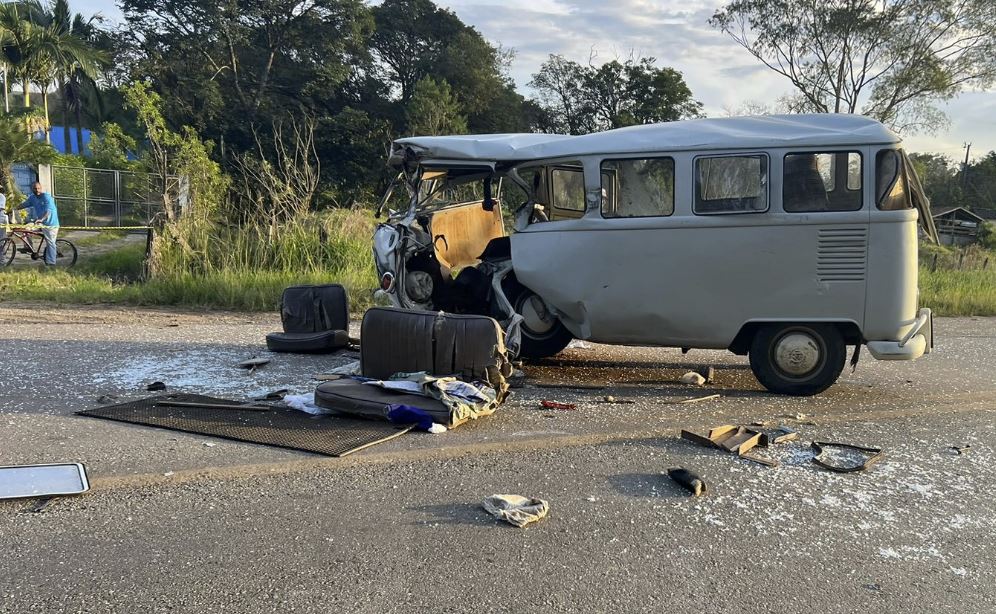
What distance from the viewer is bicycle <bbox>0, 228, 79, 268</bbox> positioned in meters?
15.3

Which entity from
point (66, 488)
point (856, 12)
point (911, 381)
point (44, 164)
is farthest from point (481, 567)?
point (856, 12)

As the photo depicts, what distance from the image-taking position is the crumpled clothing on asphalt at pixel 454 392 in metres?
5.35

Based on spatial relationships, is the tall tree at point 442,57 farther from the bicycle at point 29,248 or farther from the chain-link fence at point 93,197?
the bicycle at point 29,248

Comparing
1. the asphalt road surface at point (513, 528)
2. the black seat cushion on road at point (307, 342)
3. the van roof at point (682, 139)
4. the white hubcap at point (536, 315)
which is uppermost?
the van roof at point (682, 139)

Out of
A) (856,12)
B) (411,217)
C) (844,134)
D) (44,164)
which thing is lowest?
(411,217)

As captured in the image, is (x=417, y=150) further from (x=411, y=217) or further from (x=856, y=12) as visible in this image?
(x=856, y=12)

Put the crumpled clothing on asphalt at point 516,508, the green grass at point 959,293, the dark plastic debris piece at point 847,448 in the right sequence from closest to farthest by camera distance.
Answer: the crumpled clothing on asphalt at point 516,508 < the dark plastic debris piece at point 847,448 < the green grass at point 959,293

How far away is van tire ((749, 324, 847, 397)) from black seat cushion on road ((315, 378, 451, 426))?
9.66ft

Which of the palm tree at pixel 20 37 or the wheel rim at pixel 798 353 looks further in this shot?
the palm tree at pixel 20 37

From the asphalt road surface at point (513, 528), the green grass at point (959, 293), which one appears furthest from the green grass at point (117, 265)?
the green grass at point (959, 293)

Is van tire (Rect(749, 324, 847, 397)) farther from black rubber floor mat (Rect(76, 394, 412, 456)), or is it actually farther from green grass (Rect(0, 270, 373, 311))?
green grass (Rect(0, 270, 373, 311))

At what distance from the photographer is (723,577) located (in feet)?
10.7

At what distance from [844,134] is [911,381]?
283 cm

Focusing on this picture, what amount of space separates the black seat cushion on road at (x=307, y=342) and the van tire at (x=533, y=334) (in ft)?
6.74
